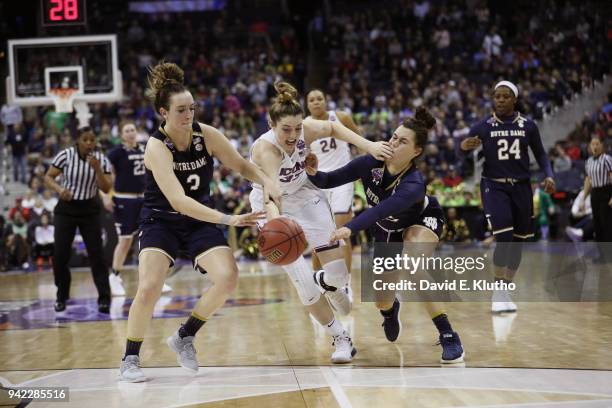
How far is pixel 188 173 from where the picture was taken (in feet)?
17.4

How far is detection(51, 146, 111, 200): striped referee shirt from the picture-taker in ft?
28.0

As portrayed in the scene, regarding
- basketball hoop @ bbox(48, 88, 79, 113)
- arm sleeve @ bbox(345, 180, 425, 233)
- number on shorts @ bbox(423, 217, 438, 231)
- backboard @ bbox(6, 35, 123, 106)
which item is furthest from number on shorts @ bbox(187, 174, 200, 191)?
basketball hoop @ bbox(48, 88, 79, 113)

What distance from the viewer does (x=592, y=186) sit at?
11164 mm

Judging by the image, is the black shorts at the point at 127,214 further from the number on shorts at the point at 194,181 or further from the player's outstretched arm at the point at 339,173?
the number on shorts at the point at 194,181

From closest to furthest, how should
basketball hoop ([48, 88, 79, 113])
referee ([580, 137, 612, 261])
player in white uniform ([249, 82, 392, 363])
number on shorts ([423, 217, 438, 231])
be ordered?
1. player in white uniform ([249, 82, 392, 363])
2. number on shorts ([423, 217, 438, 231])
3. referee ([580, 137, 612, 261])
4. basketball hoop ([48, 88, 79, 113])

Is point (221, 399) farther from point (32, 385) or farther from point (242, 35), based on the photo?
point (242, 35)

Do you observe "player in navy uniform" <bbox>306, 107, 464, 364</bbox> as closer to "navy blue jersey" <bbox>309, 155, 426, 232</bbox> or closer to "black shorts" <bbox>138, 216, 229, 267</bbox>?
"navy blue jersey" <bbox>309, 155, 426, 232</bbox>

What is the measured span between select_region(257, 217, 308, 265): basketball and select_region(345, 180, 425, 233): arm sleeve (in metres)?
0.34

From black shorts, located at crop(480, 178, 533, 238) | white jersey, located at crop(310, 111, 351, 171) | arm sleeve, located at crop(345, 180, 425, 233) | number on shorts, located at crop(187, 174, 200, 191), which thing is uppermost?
white jersey, located at crop(310, 111, 351, 171)

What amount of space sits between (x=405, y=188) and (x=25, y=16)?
23214 mm

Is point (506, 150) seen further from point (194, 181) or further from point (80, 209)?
point (80, 209)

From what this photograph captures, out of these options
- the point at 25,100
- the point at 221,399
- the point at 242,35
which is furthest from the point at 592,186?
the point at 242,35

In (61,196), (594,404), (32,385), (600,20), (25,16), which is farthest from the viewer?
(25,16)

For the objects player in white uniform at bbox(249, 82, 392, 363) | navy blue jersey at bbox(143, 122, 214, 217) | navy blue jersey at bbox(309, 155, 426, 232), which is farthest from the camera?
player in white uniform at bbox(249, 82, 392, 363)
